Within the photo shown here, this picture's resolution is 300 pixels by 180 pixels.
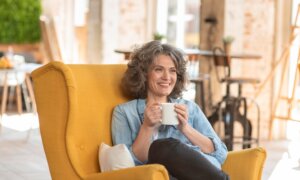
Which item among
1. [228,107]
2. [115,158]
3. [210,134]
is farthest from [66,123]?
[228,107]

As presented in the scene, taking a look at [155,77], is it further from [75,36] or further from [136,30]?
[75,36]

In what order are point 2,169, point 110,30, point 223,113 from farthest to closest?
point 110,30
point 223,113
point 2,169

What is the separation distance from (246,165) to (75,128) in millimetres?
879

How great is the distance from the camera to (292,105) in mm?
7789

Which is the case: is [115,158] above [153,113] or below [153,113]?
below

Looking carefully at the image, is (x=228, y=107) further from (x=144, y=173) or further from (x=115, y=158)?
(x=144, y=173)

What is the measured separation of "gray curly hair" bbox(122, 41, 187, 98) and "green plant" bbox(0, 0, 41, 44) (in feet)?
24.4

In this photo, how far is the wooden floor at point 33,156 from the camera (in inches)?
234

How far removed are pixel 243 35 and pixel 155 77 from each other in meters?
4.56

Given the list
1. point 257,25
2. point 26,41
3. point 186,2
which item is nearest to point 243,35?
point 257,25

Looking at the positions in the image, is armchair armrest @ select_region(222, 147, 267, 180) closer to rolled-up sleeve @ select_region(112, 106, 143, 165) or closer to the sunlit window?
rolled-up sleeve @ select_region(112, 106, 143, 165)

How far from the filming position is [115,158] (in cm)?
336

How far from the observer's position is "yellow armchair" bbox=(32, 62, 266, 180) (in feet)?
11.0

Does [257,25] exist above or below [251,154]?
above
